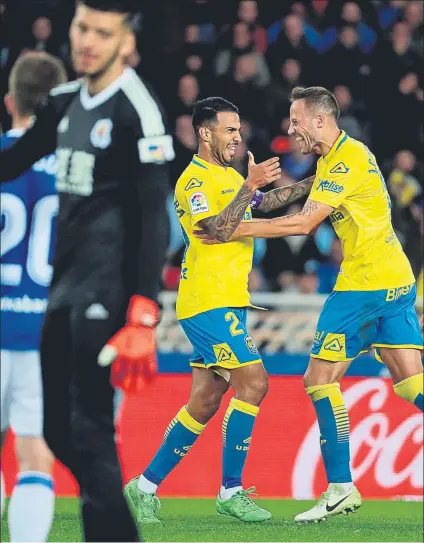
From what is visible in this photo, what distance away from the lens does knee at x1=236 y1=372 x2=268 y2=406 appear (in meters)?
6.96

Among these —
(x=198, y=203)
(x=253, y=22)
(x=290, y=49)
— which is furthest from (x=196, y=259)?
(x=253, y=22)

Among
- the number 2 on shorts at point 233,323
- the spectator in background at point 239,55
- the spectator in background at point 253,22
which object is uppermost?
the spectator in background at point 253,22

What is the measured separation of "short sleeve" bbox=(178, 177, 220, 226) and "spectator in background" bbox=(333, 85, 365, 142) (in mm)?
5875

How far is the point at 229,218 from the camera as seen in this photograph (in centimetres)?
670

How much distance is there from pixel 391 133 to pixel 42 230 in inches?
349

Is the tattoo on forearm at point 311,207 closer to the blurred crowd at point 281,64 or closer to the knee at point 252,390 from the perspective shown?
the knee at point 252,390

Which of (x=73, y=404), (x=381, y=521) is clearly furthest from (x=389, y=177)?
(x=73, y=404)

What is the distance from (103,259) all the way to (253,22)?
9537 millimetres

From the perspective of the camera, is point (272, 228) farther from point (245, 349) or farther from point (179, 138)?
point (179, 138)

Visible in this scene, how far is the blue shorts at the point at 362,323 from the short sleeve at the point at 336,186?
495 mm

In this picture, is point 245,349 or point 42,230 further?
point 245,349

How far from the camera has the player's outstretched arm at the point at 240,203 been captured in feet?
21.0

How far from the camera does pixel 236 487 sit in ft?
23.1

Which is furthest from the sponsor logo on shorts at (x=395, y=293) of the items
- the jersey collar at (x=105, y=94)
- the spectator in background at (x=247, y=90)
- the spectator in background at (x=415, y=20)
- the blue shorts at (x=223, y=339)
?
the spectator in background at (x=415, y=20)
